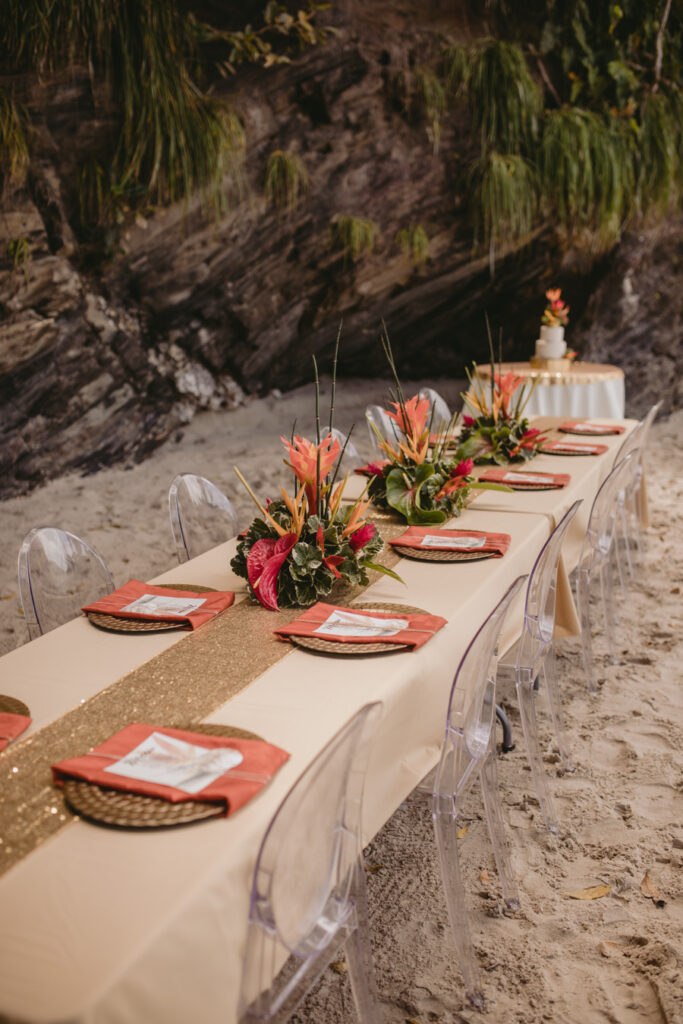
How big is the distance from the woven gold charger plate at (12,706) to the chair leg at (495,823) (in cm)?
107

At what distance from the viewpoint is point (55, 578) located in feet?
8.05

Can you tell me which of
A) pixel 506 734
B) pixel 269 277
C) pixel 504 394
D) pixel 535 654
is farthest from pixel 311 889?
pixel 269 277

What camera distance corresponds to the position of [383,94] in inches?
247

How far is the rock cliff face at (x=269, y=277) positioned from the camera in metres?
5.39

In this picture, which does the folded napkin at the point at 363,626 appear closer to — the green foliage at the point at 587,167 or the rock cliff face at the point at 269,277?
the rock cliff face at the point at 269,277

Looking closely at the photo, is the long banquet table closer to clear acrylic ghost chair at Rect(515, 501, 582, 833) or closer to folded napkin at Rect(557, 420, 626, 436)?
clear acrylic ghost chair at Rect(515, 501, 582, 833)

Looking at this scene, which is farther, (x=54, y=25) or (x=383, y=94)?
(x=383, y=94)

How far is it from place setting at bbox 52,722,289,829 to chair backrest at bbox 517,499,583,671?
41.8 inches

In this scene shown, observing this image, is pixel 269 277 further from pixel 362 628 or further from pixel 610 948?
pixel 610 948

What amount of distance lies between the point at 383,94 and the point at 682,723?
16.9 feet

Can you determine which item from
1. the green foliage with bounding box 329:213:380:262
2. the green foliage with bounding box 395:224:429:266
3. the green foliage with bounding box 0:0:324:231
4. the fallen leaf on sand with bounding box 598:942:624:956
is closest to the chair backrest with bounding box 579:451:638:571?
the fallen leaf on sand with bounding box 598:942:624:956

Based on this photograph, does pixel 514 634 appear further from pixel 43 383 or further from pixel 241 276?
pixel 241 276

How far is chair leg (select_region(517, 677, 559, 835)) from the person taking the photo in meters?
2.37

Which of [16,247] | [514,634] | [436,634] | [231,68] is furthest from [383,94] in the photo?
[436,634]
